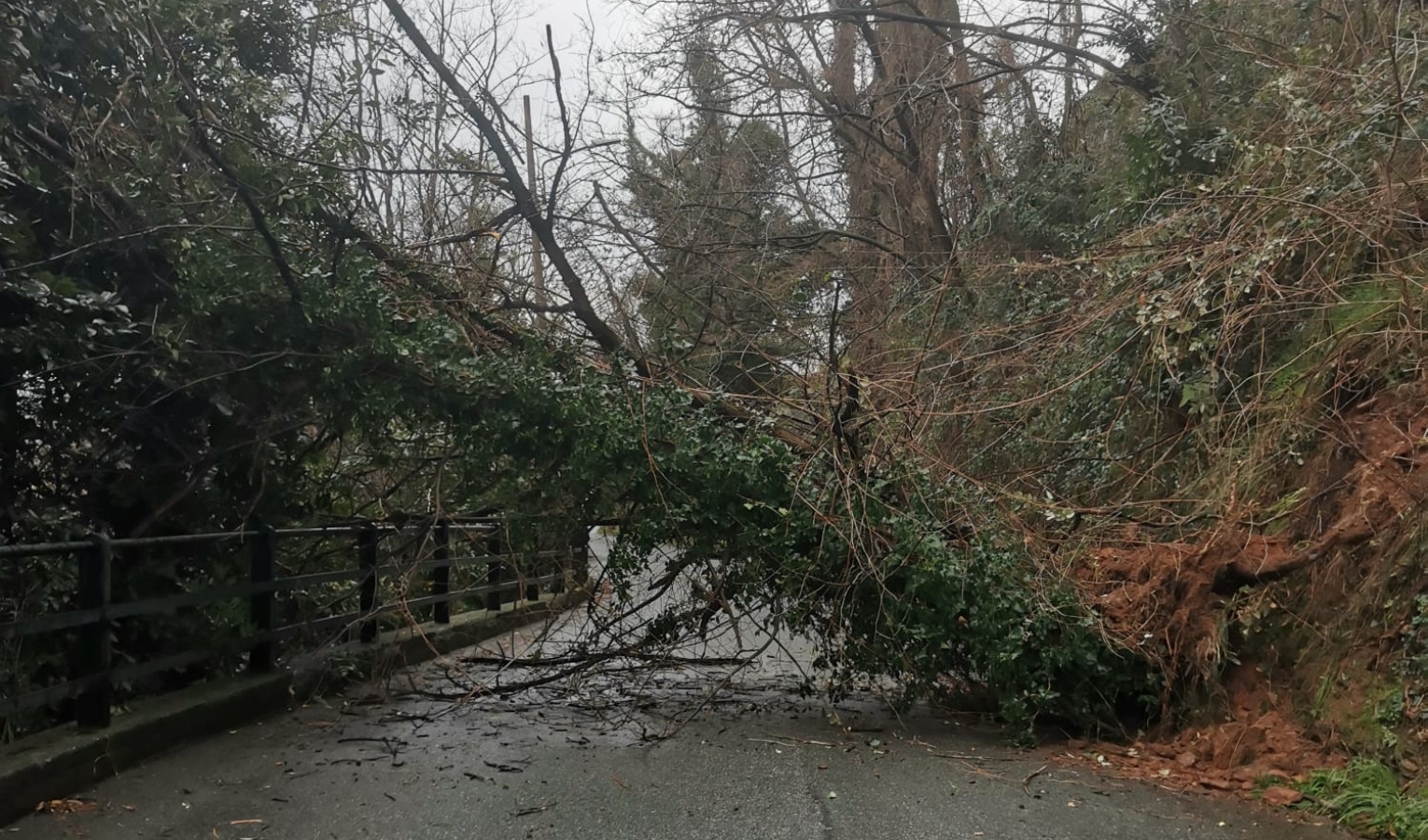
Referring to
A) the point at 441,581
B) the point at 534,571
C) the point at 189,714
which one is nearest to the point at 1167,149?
the point at 534,571

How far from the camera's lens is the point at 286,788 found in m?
5.69

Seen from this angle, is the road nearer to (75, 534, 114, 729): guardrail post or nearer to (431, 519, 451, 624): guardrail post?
(75, 534, 114, 729): guardrail post

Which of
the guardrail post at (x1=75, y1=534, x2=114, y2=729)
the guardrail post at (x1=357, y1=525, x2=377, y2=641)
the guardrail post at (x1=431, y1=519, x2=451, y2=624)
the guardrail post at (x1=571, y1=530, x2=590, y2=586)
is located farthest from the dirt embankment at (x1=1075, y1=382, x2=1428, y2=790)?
the guardrail post at (x1=431, y1=519, x2=451, y2=624)

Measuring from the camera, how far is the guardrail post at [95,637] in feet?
19.0

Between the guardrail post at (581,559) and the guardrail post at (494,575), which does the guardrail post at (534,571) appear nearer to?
the guardrail post at (581,559)

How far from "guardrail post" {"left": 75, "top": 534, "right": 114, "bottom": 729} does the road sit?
39 centimetres

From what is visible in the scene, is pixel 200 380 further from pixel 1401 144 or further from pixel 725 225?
pixel 1401 144

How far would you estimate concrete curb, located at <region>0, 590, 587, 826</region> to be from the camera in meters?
5.14

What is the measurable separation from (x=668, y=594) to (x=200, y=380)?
3.65 m

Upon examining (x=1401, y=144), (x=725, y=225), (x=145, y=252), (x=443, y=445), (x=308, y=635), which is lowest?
(x=308, y=635)

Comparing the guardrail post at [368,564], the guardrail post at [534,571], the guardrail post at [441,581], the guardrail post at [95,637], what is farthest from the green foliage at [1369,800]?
the guardrail post at [441,581]

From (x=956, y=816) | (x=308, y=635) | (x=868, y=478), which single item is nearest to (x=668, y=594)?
(x=868, y=478)

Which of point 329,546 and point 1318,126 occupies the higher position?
point 1318,126

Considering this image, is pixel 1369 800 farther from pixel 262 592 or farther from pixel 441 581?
pixel 441 581
